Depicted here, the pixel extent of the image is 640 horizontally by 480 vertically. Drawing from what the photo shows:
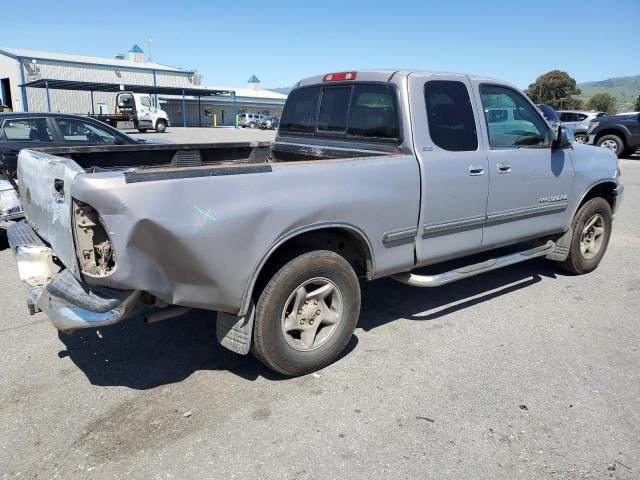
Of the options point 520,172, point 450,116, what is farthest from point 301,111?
point 520,172

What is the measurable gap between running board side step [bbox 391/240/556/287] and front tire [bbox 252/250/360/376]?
57 centimetres

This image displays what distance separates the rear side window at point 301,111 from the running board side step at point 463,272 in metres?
1.74

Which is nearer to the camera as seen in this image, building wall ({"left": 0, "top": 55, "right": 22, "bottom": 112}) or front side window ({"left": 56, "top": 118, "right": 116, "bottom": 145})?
front side window ({"left": 56, "top": 118, "right": 116, "bottom": 145})

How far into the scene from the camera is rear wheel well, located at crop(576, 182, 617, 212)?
5.40 m

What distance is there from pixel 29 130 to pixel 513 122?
24.0ft

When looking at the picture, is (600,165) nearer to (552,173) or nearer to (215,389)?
(552,173)

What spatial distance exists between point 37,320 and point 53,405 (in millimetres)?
1476

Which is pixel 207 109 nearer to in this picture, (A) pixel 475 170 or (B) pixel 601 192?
(B) pixel 601 192

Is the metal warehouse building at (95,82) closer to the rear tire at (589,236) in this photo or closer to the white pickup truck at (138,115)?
the white pickup truck at (138,115)

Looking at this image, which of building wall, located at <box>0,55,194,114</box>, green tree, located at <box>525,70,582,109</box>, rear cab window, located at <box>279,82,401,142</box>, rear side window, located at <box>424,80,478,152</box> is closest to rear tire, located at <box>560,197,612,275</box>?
rear side window, located at <box>424,80,478,152</box>

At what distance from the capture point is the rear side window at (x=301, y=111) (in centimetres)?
474

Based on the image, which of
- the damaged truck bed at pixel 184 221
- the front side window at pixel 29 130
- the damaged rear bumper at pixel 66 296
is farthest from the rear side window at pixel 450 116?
the front side window at pixel 29 130

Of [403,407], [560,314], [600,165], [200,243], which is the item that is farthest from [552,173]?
[200,243]

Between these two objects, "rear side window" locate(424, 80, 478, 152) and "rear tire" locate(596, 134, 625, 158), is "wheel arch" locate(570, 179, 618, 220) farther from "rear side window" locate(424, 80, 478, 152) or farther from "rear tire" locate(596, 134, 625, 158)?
"rear tire" locate(596, 134, 625, 158)
